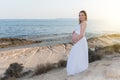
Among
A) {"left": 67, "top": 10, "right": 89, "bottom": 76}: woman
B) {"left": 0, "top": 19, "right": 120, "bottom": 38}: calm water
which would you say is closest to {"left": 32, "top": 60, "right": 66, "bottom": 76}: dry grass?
{"left": 67, "top": 10, "right": 89, "bottom": 76}: woman

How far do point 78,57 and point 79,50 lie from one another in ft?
0.78

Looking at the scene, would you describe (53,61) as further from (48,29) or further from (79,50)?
(48,29)

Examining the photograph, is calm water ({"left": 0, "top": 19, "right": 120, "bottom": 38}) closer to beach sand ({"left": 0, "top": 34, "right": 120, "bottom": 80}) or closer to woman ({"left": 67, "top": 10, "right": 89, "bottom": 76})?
beach sand ({"left": 0, "top": 34, "right": 120, "bottom": 80})

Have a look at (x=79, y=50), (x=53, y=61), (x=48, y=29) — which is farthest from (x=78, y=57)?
(x=48, y=29)

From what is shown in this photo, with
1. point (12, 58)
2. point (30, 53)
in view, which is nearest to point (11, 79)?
point (12, 58)

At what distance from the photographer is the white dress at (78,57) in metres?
10.0

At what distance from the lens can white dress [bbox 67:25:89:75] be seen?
1001 cm

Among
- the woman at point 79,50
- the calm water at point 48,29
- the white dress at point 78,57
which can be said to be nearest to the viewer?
the woman at point 79,50

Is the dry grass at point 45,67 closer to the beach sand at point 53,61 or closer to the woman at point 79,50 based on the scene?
the beach sand at point 53,61

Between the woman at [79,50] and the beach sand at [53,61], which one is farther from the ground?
the woman at [79,50]

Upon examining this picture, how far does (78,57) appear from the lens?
33.0ft

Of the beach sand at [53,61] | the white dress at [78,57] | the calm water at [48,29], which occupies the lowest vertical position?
the calm water at [48,29]

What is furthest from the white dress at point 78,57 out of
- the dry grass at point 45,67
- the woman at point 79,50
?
the dry grass at point 45,67

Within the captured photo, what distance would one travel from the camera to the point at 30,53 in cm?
2008
